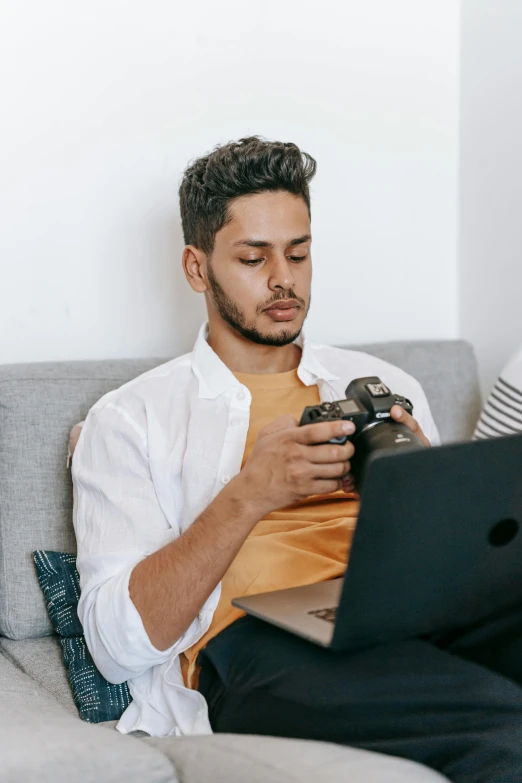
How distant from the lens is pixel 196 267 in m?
1.63

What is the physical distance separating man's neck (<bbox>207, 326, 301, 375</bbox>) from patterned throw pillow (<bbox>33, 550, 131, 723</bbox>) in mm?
408

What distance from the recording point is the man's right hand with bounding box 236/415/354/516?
1106mm

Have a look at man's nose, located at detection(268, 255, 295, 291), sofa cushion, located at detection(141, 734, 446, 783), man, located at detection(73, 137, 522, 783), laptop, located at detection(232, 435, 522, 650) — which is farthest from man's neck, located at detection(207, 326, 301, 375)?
sofa cushion, located at detection(141, 734, 446, 783)

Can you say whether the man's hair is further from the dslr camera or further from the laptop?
the laptop

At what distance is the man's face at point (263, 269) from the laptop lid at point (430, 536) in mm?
595

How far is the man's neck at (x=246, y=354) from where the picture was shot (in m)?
1.58

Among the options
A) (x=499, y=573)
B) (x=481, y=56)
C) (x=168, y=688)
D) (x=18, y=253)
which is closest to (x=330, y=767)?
(x=499, y=573)

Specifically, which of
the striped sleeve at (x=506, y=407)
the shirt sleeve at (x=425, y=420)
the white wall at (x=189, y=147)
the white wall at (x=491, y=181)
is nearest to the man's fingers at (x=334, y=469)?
the shirt sleeve at (x=425, y=420)

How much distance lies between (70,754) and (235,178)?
0.94 m

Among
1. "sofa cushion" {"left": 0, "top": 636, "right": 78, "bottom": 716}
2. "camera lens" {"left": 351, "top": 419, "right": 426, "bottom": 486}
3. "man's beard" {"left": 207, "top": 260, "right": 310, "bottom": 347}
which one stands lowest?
"sofa cushion" {"left": 0, "top": 636, "right": 78, "bottom": 716}

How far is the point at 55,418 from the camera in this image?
156cm

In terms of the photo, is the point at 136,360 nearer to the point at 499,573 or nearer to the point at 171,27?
the point at 171,27

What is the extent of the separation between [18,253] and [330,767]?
47.3 inches

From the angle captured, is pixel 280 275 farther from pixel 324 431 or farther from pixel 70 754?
pixel 70 754
